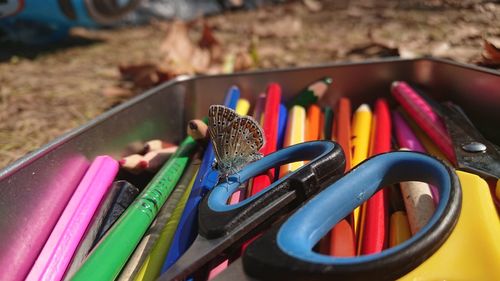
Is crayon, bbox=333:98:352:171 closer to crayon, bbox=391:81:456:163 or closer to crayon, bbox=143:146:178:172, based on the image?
crayon, bbox=391:81:456:163

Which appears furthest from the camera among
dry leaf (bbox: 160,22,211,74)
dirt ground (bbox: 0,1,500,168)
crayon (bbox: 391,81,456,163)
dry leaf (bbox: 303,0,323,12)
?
dry leaf (bbox: 303,0,323,12)

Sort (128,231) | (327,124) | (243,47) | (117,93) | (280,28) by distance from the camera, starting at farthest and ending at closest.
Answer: (280,28), (243,47), (117,93), (327,124), (128,231)

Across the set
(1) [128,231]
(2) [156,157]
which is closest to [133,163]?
(2) [156,157]

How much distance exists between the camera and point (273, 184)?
439 millimetres

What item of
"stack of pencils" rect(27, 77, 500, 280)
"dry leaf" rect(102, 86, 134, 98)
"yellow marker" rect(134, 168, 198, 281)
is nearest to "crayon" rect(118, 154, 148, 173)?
"stack of pencils" rect(27, 77, 500, 280)

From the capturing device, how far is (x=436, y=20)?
1.41 m

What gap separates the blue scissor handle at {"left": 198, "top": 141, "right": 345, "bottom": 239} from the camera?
1.32ft

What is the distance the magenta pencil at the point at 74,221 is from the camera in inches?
17.8

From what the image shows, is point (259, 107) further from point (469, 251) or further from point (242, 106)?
point (469, 251)

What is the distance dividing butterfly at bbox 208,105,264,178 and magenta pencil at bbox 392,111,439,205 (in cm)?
24

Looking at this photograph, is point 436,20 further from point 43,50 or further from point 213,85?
point 43,50

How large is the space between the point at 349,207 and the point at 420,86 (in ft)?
1.39

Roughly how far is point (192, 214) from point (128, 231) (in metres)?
0.06

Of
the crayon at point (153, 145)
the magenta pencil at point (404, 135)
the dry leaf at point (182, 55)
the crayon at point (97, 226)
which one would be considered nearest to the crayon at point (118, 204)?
the crayon at point (97, 226)
